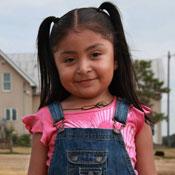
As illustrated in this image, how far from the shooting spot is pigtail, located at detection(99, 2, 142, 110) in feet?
10.6

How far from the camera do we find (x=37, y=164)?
122 inches

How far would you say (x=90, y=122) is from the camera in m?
3.04

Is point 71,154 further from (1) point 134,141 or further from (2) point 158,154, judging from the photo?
(2) point 158,154

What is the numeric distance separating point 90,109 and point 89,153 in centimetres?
26

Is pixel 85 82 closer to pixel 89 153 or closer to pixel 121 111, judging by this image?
pixel 121 111

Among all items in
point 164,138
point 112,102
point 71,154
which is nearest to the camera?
point 71,154

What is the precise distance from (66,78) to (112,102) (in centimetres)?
28

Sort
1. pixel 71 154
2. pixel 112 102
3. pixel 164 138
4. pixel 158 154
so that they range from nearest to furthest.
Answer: pixel 71 154, pixel 112 102, pixel 158 154, pixel 164 138

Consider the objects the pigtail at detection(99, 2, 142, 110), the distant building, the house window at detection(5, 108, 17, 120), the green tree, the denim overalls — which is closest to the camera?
the denim overalls

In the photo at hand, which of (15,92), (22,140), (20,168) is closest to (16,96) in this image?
(15,92)

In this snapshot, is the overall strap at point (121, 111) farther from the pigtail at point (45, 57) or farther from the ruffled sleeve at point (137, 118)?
the pigtail at point (45, 57)

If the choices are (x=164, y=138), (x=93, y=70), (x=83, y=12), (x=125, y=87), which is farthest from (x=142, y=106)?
(x=164, y=138)

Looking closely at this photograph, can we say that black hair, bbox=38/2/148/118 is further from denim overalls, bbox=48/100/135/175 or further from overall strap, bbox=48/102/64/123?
denim overalls, bbox=48/100/135/175

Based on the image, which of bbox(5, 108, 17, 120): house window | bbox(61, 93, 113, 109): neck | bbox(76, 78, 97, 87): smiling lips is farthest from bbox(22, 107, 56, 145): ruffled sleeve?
bbox(5, 108, 17, 120): house window
